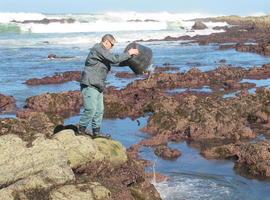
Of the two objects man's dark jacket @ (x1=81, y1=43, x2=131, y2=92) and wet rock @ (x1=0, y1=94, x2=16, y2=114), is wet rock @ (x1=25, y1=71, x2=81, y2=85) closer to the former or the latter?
wet rock @ (x1=0, y1=94, x2=16, y2=114)

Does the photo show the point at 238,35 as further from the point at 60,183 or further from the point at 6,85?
the point at 60,183

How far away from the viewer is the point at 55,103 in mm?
19391

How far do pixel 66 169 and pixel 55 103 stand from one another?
11446mm

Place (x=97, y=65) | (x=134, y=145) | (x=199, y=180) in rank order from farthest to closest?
(x=134, y=145), (x=199, y=180), (x=97, y=65)

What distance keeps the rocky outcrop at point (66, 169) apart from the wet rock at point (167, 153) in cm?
333

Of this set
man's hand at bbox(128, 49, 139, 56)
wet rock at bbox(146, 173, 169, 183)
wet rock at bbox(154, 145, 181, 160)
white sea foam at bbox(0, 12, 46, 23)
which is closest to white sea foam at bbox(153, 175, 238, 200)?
wet rock at bbox(146, 173, 169, 183)

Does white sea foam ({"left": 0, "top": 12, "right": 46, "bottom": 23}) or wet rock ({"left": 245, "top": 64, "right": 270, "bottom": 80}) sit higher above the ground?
wet rock ({"left": 245, "top": 64, "right": 270, "bottom": 80})

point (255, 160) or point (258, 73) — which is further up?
point (258, 73)

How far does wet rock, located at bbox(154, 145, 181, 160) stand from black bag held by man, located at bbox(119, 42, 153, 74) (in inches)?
140

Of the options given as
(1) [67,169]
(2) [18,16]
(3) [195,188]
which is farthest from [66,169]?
(2) [18,16]

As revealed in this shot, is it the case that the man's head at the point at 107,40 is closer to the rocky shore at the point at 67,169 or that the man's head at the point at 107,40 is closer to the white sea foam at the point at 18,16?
the rocky shore at the point at 67,169

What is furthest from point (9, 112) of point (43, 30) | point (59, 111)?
point (43, 30)

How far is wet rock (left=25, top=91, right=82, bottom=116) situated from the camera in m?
19.1

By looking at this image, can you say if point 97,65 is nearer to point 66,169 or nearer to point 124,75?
point 66,169
